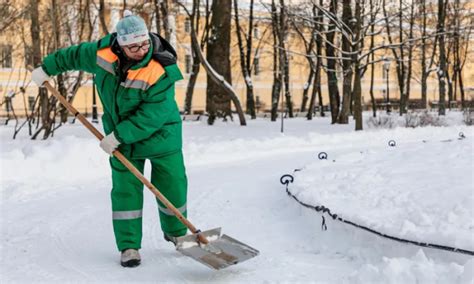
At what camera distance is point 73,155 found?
8.73 m

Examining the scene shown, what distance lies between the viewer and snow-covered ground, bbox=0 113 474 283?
386cm

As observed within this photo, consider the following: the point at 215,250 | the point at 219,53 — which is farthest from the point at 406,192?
the point at 219,53

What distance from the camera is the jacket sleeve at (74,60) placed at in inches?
167

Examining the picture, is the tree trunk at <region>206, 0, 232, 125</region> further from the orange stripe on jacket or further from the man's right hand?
the orange stripe on jacket

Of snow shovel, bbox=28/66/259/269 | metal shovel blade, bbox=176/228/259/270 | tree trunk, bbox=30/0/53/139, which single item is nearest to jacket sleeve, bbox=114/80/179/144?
snow shovel, bbox=28/66/259/269

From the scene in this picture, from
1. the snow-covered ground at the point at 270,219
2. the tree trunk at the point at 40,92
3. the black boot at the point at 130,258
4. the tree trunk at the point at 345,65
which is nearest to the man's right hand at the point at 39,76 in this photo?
the snow-covered ground at the point at 270,219

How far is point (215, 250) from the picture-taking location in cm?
408

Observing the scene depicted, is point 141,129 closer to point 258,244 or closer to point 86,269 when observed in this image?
point 86,269

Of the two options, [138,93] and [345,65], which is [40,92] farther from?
[345,65]

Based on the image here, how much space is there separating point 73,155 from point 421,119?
13.1 m

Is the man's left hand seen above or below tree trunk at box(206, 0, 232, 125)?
A: below

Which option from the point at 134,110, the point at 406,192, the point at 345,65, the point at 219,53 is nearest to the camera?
the point at 134,110

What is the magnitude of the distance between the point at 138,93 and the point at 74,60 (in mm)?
684

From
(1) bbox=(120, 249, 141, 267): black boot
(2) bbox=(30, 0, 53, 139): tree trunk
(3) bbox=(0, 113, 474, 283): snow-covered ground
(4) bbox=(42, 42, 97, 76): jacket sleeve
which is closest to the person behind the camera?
(3) bbox=(0, 113, 474, 283): snow-covered ground
